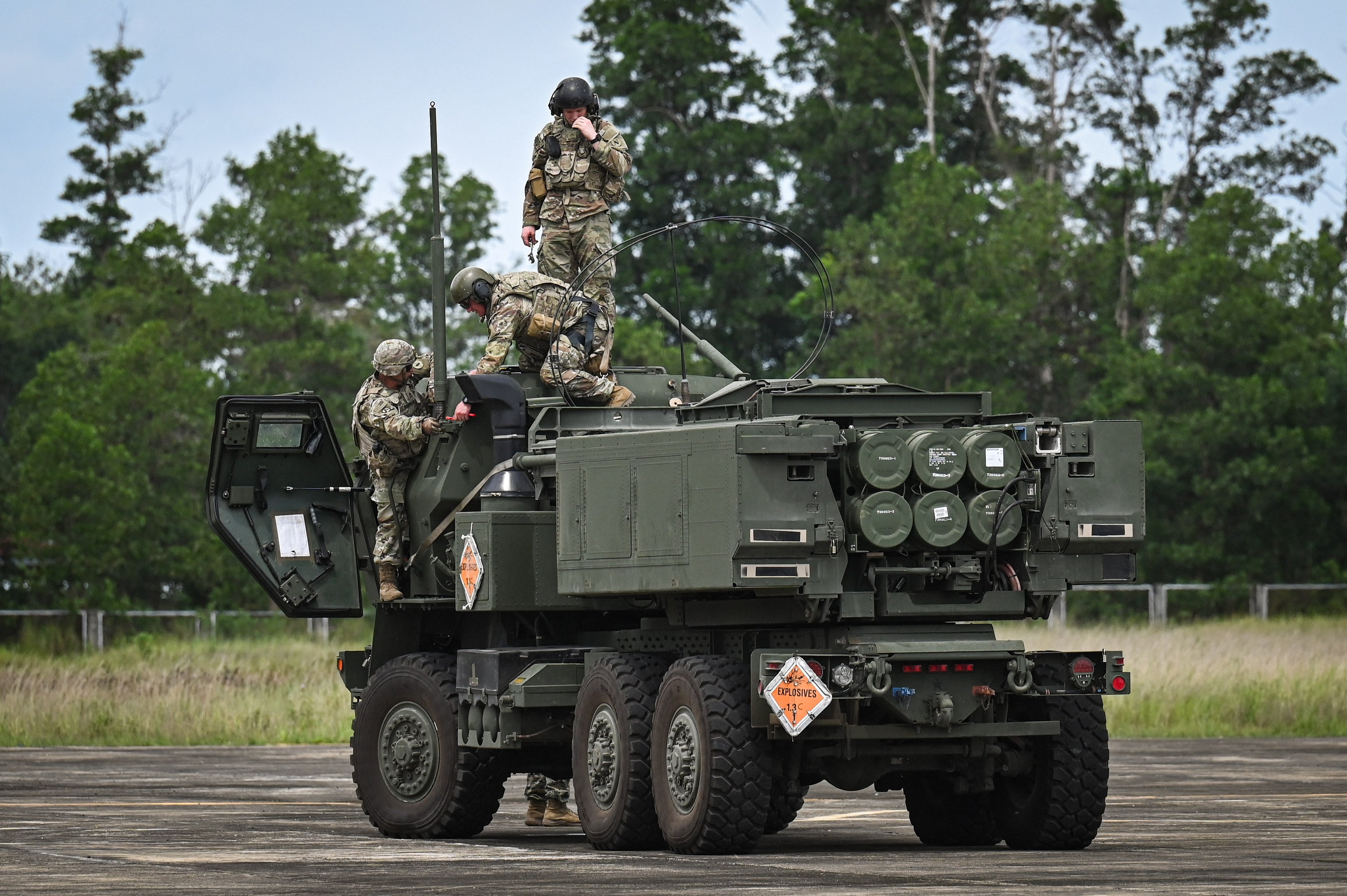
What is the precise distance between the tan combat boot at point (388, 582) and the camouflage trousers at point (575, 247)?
Answer: 2.31 meters

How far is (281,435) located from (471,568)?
95.4 inches

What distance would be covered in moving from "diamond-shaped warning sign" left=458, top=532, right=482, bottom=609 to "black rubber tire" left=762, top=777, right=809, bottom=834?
8.36ft

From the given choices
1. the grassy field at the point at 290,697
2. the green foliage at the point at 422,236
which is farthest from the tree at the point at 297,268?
the grassy field at the point at 290,697

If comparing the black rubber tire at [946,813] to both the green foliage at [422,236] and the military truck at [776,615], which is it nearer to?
the military truck at [776,615]

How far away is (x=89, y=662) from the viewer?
30.5 metres

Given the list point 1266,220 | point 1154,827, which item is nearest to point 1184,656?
point 1154,827

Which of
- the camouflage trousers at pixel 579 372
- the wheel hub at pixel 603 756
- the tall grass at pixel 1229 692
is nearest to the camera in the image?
the wheel hub at pixel 603 756

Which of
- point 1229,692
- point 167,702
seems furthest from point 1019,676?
point 167,702

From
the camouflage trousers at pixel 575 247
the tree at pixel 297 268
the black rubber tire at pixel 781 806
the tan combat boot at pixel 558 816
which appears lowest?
the tan combat boot at pixel 558 816

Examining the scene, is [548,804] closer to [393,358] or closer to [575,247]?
[393,358]

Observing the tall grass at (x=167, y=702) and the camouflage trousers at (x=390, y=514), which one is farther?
the tall grass at (x=167, y=702)

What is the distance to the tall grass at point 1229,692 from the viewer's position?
25.9 meters

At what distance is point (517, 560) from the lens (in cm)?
1438

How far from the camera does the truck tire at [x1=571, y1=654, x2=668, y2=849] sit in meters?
13.0
